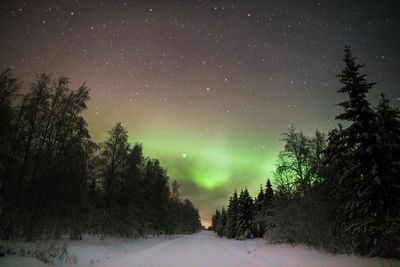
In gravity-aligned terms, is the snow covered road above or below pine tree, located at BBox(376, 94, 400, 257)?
below

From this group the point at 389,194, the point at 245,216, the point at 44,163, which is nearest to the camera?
the point at 389,194

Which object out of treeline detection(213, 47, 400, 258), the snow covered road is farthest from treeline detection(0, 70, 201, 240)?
treeline detection(213, 47, 400, 258)

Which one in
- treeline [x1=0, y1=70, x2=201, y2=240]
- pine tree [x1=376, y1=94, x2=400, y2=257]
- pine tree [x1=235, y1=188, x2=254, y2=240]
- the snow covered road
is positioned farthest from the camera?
pine tree [x1=235, y1=188, x2=254, y2=240]

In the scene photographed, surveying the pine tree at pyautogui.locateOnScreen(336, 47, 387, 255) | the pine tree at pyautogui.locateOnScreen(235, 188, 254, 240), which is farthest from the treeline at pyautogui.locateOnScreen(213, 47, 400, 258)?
the pine tree at pyautogui.locateOnScreen(235, 188, 254, 240)

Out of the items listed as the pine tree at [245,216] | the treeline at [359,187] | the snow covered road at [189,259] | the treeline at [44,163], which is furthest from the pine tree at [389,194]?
the pine tree at [245,216]

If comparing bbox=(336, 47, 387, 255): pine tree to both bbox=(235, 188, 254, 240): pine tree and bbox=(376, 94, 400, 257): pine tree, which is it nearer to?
bbox=(376, 94, 400, 257): pine tree

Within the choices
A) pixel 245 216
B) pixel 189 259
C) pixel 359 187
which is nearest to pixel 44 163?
pixel 189 259

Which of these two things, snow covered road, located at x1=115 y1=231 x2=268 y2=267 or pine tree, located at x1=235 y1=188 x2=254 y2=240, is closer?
snow covered road, located at x1=115 y1=231 x2=268 y2=267

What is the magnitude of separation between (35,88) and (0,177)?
6255 mm

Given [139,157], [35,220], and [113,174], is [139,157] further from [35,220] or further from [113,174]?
[35,220]

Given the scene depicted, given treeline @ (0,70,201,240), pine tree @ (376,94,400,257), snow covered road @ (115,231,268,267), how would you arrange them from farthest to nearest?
treeline @ (0,70,201,240), snow covered road @ (115,231,268,267), pine tree @ (376,94,400,257)

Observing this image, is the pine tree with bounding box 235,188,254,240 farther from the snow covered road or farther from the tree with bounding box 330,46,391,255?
the tree with bounding box 330,46,391,255

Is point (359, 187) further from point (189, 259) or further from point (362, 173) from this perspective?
point (189, 259)

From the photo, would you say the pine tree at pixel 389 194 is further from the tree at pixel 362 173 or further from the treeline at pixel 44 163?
the treeline at pixel 44 163
